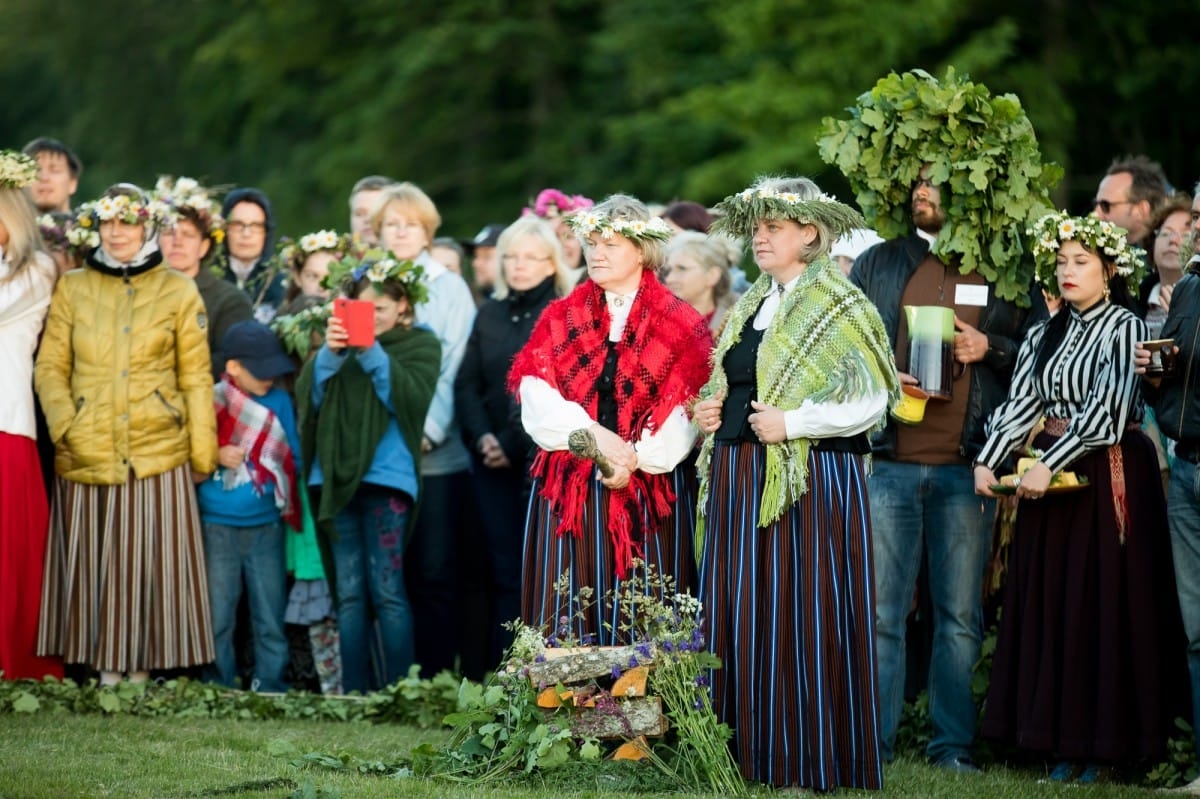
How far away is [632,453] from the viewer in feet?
24.2

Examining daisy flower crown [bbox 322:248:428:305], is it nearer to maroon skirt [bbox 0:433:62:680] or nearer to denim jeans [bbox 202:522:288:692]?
denim jeans [bbox 202:522:288:692]

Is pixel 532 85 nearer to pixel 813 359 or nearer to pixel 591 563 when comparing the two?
pixel 591 563

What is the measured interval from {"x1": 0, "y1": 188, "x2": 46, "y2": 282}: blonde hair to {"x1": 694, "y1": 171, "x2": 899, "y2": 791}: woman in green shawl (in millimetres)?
3951

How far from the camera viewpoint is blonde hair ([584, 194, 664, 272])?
24.8ft

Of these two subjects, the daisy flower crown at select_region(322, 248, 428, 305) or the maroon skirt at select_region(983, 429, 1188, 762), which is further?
the daisy flower crown at select_region(322, 248, 428, 305)

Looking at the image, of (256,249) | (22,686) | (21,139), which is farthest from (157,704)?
(21,139)

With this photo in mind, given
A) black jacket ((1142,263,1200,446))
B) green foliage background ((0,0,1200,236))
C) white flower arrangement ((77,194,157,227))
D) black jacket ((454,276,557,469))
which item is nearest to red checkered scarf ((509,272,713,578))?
black jacket ((1142,263,1200,446))

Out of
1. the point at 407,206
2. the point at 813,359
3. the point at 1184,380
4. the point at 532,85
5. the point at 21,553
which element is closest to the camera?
the point at 813,359

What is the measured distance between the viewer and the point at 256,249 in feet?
35.4

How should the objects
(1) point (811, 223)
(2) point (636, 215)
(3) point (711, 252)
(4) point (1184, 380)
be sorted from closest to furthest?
1. (1) point (811, 223)
2. (4) point (1184, 380)
3. (2) point (636, 215)
4. (3) point (711, 252)

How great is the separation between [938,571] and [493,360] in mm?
3056

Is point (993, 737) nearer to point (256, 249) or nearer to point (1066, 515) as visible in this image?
point (1066, 515)

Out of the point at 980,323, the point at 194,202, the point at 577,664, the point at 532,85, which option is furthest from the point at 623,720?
the point at 532,85

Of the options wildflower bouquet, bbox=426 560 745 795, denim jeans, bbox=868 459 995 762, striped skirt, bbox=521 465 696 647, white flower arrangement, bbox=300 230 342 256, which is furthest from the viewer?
white flower arrangement, bbox=300 230 342 256
